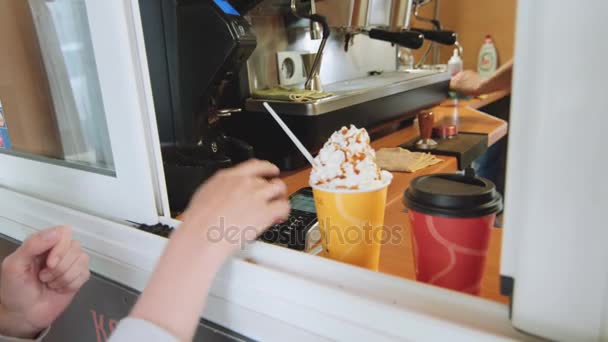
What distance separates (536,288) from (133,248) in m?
0.51

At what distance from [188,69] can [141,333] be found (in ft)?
1.56

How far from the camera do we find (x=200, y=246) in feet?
1.57

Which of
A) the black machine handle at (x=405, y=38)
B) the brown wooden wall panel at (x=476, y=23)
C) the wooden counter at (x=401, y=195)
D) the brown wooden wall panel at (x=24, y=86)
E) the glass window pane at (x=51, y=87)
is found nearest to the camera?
the wooden counter at (x=401, y=195)

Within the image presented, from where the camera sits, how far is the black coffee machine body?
0.75 meters

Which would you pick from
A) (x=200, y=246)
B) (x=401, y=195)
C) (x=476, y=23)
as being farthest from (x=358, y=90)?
(x=476, y=23)

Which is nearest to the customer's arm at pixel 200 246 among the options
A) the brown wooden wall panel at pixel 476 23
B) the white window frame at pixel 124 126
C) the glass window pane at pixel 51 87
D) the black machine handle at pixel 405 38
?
the white window frame at pixel 124 126

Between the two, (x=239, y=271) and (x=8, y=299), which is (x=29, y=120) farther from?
(x=239, y=271)

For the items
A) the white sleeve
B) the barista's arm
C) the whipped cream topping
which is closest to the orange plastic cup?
the whipped cream topping

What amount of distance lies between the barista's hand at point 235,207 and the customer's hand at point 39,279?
8.7 inches

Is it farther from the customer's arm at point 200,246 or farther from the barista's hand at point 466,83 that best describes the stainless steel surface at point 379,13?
the customer's arm at point 200,246

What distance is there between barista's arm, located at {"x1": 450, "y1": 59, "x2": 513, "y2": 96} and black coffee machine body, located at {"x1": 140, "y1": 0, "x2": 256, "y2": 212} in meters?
1.19

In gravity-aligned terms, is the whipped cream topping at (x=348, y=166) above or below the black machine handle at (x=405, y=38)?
below

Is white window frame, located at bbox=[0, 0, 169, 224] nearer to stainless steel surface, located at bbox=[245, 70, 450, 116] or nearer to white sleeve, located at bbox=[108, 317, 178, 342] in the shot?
white sleeve, located at bbox=[108, 317, 178, 342]

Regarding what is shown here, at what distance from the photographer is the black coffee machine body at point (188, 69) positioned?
2.46 ft
